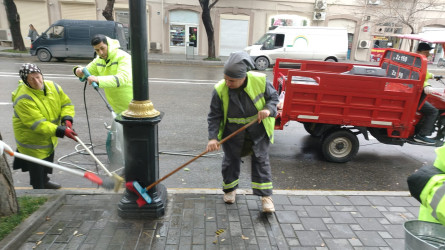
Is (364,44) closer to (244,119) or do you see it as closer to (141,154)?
(244,119)

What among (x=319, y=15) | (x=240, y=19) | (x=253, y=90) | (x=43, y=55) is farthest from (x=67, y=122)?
(x=319, y=15)

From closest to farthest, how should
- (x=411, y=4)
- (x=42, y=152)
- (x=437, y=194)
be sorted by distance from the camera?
(x=437, y=194), (x=42, y=152), (x=411, y=4)

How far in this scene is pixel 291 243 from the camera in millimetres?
2969

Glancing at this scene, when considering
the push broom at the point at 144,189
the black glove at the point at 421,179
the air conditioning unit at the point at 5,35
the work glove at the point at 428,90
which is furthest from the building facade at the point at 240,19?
the black glove at the point at 421,179

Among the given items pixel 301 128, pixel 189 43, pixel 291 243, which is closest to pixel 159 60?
pixel 189 43

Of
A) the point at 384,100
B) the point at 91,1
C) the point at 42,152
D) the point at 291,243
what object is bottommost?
the point at 291,243

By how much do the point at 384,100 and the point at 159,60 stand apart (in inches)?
591

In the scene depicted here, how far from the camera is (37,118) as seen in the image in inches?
133

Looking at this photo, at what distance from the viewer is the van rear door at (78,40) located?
1558 cm

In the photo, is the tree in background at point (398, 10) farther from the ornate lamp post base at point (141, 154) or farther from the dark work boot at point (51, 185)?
the dark work boot at point (51, 185)

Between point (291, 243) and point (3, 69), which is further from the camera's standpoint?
point (3, 69)

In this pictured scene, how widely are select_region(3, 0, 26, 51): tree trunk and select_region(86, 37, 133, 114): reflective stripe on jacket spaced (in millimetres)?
16153

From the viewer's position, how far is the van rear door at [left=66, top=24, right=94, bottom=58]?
51.1ft

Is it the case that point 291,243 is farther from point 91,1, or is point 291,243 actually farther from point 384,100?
point 91,1
